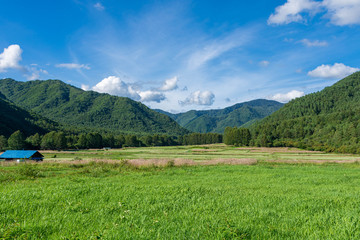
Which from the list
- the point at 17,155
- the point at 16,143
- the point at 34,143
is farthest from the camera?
the point at 34,143

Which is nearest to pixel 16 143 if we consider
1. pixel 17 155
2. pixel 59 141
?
pixel 59 141

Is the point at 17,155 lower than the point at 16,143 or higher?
lower

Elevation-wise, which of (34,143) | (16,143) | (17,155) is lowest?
(17,155)

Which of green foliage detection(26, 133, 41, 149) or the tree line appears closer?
the tree line

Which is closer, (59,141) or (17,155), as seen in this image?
(17,155)

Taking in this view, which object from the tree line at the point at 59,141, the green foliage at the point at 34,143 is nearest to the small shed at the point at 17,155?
the tree line at the point at 59,141

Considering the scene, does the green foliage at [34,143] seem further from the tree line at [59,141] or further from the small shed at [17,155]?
the small shed at [17,155]

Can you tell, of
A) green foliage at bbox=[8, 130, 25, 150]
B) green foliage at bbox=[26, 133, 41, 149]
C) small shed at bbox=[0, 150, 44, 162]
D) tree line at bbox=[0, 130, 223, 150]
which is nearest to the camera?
small shed at bbox=[0, 150, 44, 162]

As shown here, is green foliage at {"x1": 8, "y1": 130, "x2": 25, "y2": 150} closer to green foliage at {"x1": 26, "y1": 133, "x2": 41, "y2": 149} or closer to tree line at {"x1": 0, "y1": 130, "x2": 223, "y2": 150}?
tree line at {"x1": 0, "y1": 130, "x2": 223, "y2": 150}

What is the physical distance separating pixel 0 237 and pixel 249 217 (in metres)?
6.56

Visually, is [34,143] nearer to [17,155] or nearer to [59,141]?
[59,141]

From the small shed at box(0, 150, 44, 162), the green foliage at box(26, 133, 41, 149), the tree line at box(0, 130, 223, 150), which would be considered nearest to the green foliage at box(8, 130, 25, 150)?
the tree line at box(0, 130, 223, 150)

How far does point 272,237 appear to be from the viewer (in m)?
5.12

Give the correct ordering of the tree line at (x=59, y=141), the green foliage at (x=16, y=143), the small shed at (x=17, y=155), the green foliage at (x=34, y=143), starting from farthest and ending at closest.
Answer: the green foliage at (x=34, y=143)
the tree line at (x=59, y=141)
the green foliage at (x=16, y=143)
the small shed at (x=17, y=155)
